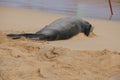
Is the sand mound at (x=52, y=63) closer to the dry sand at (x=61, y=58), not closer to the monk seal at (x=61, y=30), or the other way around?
the dry sand at (x=61, y=58)

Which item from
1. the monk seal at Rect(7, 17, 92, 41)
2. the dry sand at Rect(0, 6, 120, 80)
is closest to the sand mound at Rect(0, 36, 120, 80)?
the dry sand at Rect(0, 6, 120, 80)

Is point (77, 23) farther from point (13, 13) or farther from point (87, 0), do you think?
point (87, 0)

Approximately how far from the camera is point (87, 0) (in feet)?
21.2

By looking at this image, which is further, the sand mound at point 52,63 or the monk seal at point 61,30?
the monk seal at point 61,30

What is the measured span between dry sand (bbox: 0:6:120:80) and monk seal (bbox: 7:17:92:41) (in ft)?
0.17

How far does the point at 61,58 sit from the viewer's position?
1.98m

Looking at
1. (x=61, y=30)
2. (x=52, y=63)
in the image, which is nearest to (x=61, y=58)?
(x=52, y=63)

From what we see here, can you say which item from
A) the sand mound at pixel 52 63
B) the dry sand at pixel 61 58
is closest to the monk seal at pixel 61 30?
the dry sand at pixel 61 58

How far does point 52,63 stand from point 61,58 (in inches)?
4.0

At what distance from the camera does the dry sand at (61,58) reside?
Answer: 1.74m

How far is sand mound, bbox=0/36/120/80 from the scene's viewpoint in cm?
173

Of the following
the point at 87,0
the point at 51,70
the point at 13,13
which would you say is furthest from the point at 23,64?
the point at 87,0

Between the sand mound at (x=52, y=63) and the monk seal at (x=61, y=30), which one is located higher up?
the sand mound at (x=52, y=63)

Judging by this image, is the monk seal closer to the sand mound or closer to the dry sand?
the dry sand
